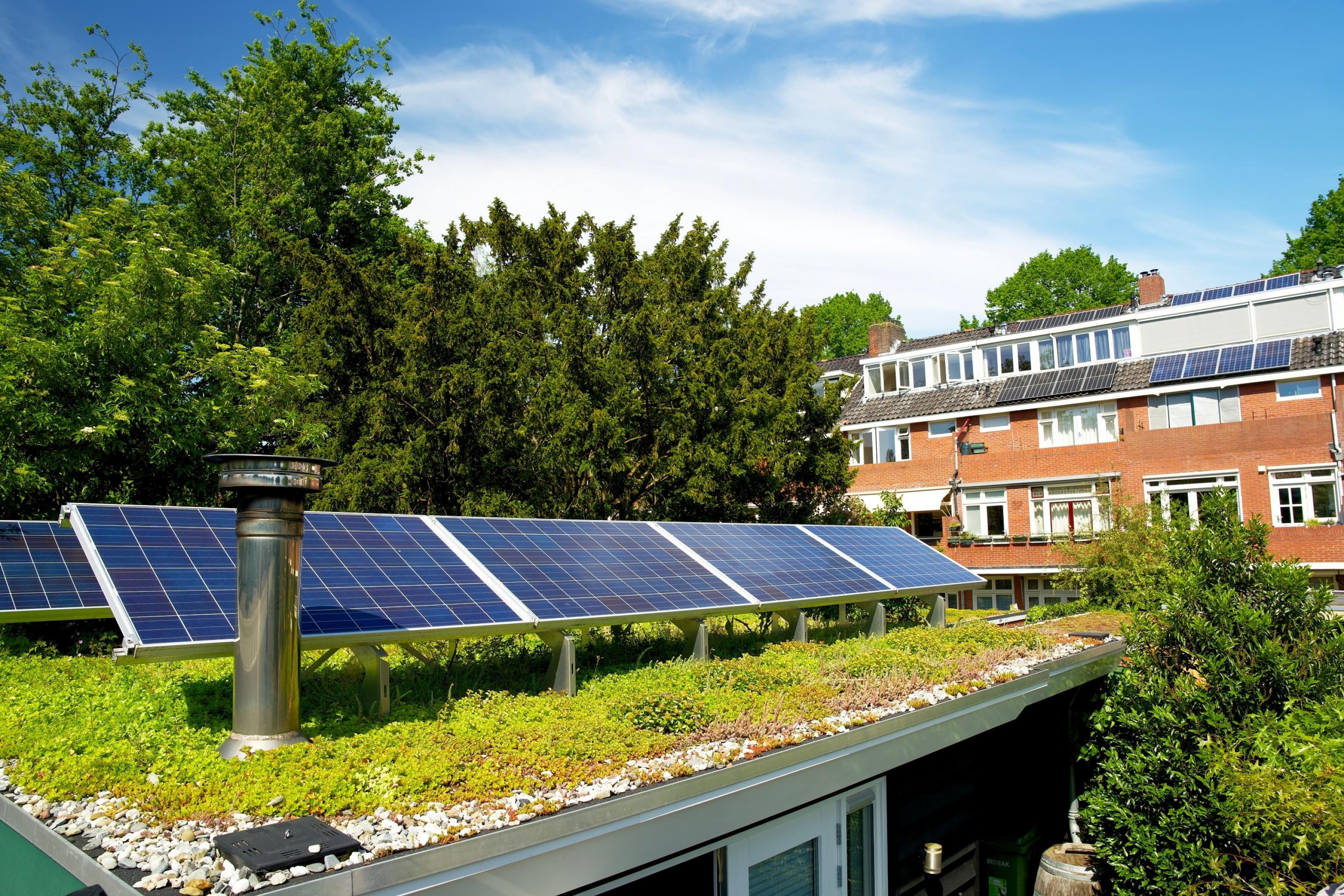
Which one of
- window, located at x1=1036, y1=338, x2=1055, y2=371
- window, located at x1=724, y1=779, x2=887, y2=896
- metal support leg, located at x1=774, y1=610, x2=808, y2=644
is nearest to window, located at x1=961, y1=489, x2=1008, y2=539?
window, located at x1=1036, y1=338, x2=1055, y2=371

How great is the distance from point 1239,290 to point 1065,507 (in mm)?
11735

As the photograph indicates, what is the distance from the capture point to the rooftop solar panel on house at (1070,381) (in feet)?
129

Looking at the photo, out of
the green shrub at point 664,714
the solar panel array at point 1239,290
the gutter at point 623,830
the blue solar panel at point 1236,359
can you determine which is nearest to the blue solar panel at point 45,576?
the gutter at point 623,830

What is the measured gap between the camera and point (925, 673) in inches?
428

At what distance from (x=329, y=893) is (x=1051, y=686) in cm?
1020

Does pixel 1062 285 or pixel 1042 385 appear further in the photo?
pixel 1062 285

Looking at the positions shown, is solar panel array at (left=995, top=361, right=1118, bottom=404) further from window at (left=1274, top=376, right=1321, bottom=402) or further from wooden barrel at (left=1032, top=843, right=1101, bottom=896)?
wooden barrel at (left=1032, top=843, right=1101, bottom=896)

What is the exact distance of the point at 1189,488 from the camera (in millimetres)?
34906

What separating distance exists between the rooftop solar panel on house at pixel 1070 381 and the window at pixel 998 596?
8.84 metres

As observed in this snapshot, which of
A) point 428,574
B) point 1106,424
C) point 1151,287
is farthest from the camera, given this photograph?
point 1151,287

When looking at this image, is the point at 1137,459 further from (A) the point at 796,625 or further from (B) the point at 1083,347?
(A) the point at 796,625

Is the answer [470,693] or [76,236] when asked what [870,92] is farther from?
[76,236]

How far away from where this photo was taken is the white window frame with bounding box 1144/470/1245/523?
34000 mm

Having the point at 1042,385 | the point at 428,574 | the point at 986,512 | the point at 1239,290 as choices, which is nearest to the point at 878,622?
the point at 428,574
